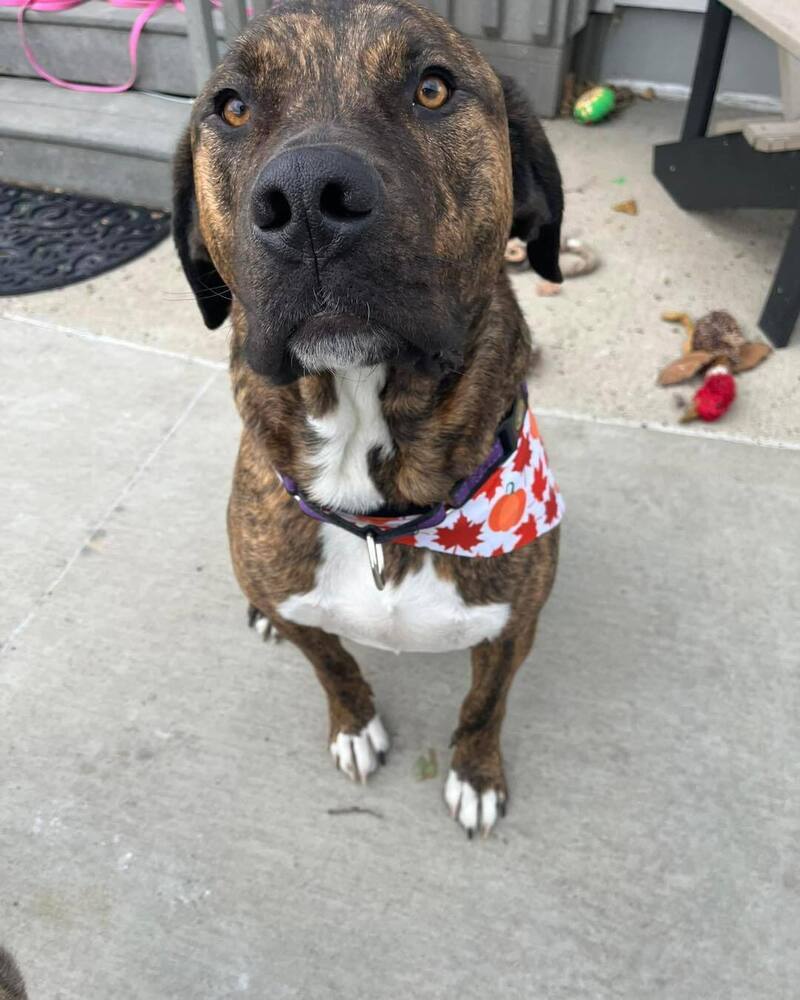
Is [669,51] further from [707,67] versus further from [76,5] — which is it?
[76,5]

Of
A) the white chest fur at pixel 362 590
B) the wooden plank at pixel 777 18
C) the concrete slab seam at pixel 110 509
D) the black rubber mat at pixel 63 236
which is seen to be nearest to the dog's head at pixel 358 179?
the white chest fur at pixel 362 590

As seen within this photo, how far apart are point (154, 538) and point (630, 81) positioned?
430 cm

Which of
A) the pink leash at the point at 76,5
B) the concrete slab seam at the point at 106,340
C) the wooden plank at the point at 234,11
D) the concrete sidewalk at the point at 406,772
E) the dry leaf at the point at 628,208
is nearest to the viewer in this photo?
the concrete sidewalk at the point at 406,772

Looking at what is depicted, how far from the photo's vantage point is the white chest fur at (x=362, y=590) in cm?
155

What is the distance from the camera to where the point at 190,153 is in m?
1.61

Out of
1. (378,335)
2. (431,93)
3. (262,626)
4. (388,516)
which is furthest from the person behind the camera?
(262,626)

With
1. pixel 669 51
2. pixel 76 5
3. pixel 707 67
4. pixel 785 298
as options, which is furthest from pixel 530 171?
pixel 76 5

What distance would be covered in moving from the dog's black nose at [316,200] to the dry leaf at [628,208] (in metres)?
3.30

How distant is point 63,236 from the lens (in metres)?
4.07

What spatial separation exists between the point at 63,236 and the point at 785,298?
344 cm

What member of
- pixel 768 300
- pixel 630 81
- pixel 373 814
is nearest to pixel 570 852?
pixel 373 814

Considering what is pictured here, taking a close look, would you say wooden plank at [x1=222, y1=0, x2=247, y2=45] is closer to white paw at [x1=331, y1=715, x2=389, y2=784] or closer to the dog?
the dog

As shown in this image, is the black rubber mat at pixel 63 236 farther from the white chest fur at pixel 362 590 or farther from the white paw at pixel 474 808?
the white paw at pixel 474 808

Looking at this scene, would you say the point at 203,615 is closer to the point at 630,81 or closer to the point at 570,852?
the point at 570,852
